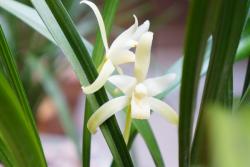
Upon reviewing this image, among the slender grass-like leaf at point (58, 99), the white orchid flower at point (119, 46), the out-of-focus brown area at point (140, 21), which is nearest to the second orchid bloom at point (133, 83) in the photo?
the white orchid flower at point (119, 46)

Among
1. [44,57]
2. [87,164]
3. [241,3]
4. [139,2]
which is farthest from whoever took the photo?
[139,2]

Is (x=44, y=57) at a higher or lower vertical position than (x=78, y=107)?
higher

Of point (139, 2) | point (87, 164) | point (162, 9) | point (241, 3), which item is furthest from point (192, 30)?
point (162, 9)

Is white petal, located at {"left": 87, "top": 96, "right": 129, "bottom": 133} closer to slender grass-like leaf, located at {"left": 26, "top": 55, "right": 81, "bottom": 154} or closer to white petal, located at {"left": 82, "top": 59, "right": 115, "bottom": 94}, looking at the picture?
white petal, located at {"left": 82, "top": 59, "right": 115, "bottom": 94}

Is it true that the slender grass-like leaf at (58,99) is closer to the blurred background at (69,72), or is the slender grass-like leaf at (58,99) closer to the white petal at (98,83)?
the blurred background at (69,72)

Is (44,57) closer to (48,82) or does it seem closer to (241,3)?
(48,82)

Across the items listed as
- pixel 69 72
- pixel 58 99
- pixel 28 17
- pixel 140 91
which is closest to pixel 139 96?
pixel 140 91
